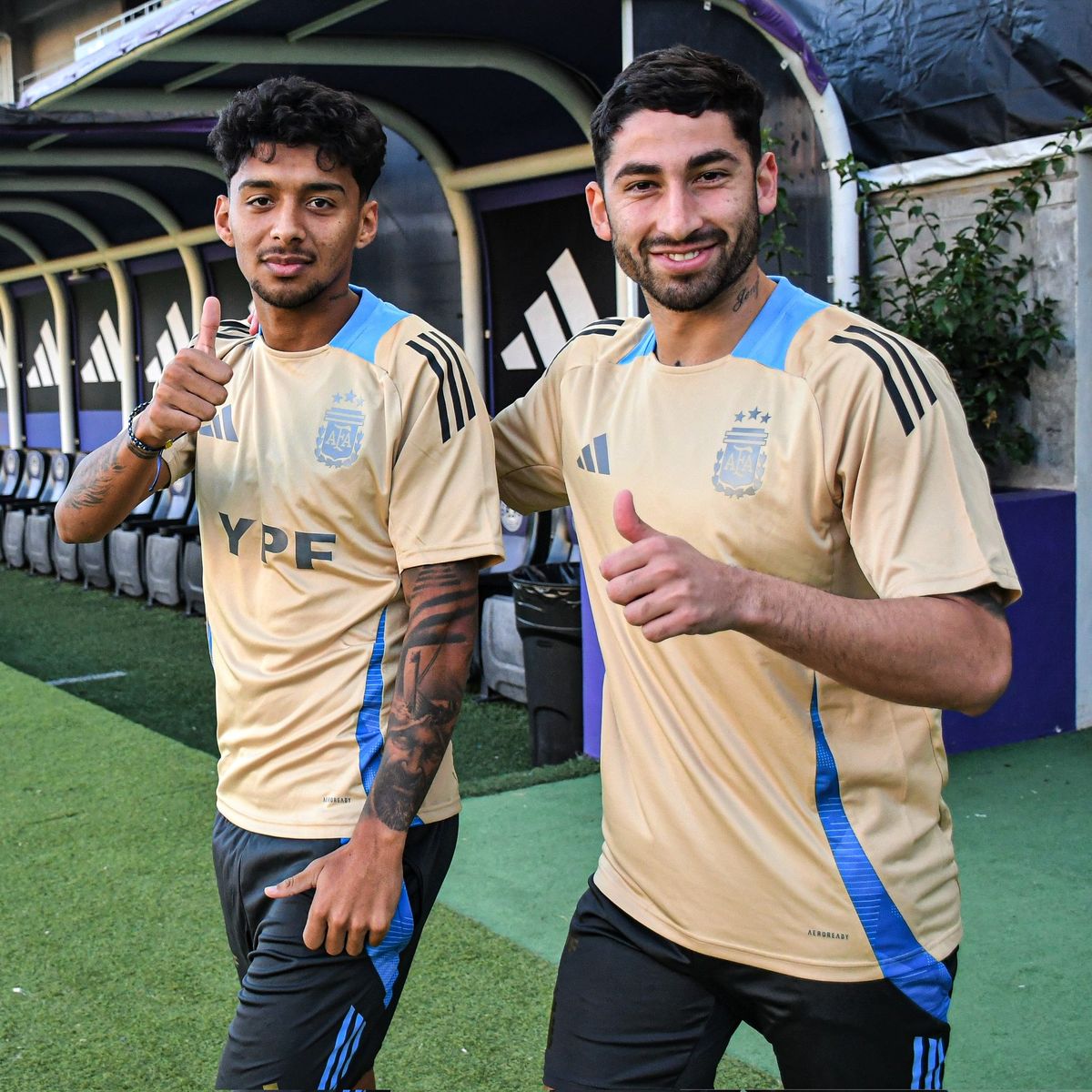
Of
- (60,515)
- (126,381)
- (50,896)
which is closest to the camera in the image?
(60,515)

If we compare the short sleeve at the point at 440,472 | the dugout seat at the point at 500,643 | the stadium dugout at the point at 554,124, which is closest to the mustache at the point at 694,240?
the short sleeve at the point at 440,472

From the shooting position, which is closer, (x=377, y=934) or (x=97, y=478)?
(x=377, y=934)

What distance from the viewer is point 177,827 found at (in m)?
5.09

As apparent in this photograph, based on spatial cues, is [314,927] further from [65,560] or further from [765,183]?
[65,560]

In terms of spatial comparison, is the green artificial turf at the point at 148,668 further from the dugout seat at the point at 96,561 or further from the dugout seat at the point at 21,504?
the dugout seat at the point at 21,504

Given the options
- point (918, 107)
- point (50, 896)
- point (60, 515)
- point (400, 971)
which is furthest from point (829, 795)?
point (918, 107)

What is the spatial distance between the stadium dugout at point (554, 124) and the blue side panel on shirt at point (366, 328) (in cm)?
365

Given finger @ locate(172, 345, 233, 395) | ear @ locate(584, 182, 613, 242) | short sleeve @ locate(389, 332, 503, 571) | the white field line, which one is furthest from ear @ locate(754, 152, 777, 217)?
the white field line

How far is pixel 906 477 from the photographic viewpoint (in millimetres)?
1668

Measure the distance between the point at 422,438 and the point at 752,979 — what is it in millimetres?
944

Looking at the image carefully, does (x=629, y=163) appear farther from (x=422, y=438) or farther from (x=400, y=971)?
(x=400, y=971)

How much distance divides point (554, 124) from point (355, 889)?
21.7ft

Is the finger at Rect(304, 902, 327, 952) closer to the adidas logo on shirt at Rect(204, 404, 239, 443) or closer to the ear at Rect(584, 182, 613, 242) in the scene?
the adidas logo on shirt at Rect(204, 404, 239, 443)

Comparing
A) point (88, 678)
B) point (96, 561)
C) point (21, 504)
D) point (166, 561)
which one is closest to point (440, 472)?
point (88, 678)
